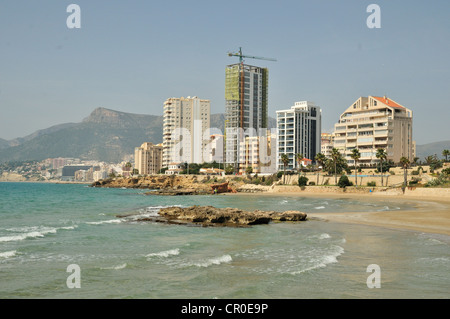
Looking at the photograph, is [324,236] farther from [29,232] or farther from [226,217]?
[29,232]

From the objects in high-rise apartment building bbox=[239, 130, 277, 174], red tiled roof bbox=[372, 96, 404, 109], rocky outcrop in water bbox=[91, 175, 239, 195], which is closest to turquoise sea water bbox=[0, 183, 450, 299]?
rocky outcrop in water bbox=[91, 175, 239, 195]

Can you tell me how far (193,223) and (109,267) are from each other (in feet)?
65.7

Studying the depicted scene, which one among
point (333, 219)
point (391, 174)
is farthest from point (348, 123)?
point (333, 219)

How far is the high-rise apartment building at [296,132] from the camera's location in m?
169

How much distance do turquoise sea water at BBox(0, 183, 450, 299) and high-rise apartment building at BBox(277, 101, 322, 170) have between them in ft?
442

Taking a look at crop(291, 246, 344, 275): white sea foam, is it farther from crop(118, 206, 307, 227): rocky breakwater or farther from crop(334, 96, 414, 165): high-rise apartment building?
crop(334, 96, 414, 165): high-rise apartment building

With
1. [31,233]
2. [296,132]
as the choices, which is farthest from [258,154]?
[31,233]

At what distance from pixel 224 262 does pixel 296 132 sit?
15179 cm

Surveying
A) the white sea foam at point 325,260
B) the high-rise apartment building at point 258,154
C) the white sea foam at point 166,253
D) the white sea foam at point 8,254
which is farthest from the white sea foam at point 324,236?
the high-rise apartment building at point 258,154

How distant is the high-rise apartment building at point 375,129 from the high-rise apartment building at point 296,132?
3710 cm

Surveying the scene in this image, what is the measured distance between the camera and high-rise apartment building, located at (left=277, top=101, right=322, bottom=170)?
554 feet

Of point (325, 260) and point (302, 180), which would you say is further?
point (302, 180)

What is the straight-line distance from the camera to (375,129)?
4798 inches
